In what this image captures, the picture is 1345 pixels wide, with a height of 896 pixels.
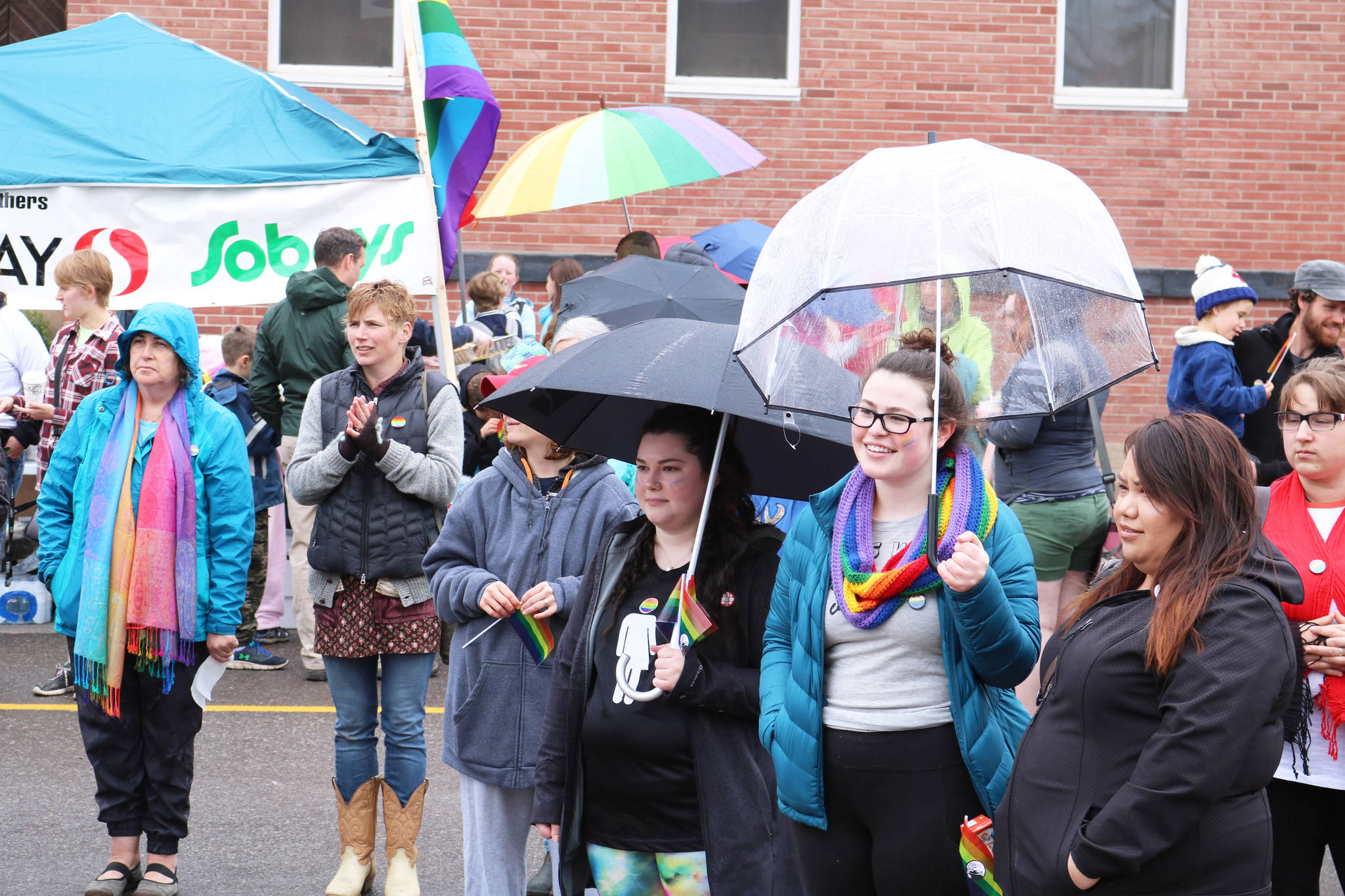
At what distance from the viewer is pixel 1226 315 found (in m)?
6.95

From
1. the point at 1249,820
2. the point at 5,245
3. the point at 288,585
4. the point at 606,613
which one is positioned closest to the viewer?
the point at 1249,820

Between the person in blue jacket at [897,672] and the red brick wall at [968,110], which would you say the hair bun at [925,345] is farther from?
the red brick wall at [968,110]

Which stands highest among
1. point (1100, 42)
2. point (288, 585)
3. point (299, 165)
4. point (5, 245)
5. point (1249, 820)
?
point (1100, 42)

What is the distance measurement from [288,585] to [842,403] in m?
6.14

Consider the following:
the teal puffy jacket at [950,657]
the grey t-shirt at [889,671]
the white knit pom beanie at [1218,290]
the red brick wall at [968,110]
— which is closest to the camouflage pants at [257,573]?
the red brick wall at [968,110]

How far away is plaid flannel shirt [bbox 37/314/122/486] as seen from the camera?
636cm

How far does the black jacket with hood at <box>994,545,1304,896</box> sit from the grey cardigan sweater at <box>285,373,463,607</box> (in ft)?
8.40

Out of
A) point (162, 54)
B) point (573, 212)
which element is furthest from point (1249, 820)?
point (573, 212)

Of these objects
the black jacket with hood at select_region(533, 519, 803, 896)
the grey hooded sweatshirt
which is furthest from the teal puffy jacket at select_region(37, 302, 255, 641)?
the black jacket with hood at select_region(533, 519, 803, 896)

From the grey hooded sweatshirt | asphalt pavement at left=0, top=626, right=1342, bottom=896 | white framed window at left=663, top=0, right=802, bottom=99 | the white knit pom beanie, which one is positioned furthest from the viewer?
white framed window at left=663, top=0, right=802, bottom=99

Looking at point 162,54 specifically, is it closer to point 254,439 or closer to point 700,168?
point 254,439

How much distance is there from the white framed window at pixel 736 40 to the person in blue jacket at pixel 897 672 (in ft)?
29.7

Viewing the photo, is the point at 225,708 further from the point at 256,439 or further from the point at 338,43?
the point at 338,43

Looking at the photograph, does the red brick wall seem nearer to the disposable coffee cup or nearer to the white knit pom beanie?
the disposable coffee cup
